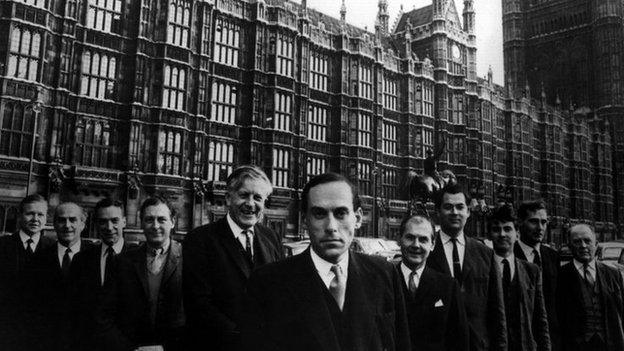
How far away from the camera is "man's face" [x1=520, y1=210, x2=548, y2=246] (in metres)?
6.26

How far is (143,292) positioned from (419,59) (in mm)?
37127

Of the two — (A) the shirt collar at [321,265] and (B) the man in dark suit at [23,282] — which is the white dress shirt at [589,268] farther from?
(B) the man in dark suit at [23,282]

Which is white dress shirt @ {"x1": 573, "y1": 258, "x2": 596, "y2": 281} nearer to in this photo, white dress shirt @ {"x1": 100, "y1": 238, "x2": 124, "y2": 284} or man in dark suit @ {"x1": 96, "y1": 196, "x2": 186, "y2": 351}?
man in dark suit @ {"x1": 96, "y1": 196, "x2": 186, "y2": 351}

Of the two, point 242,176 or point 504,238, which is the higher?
point 242,176

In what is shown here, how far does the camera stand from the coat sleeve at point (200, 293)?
379 cm

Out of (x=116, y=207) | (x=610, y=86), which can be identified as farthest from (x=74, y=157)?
(x=610, y=86)

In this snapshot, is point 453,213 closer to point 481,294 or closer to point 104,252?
point 481,294

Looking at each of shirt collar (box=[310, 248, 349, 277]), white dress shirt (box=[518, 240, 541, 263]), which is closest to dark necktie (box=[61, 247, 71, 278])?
shirt collar (box=[310, 248, 349, 277])

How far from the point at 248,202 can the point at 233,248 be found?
42cm

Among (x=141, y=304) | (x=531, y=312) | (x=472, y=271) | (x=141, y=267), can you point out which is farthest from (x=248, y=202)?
(x=531, y=312)

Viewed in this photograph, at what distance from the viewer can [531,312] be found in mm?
5066

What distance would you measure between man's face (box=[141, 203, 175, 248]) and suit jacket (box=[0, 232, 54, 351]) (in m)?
1.30

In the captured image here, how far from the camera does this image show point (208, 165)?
24.4 metres

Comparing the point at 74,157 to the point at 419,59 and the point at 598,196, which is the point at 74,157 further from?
the point at 598,196
